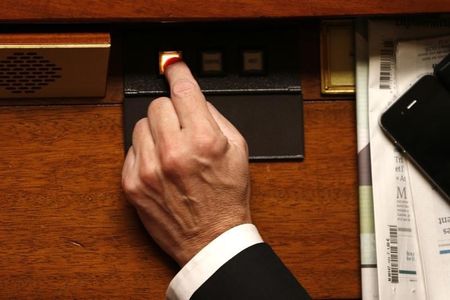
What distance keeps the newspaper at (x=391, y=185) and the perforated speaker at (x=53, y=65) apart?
33cm

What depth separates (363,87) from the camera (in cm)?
89

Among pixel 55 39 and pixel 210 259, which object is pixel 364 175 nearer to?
pixel 210 259

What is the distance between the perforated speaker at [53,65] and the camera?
0.79 m

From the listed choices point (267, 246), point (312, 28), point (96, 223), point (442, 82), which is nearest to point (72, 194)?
point (96, 223)

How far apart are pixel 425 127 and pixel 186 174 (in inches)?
11.7

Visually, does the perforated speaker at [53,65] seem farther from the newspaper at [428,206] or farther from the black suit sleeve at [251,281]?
the newspaper at [428,206]

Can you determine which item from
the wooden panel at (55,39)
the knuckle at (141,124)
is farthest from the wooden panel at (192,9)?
the knuckle at (141,124)

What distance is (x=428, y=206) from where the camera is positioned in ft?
2.90

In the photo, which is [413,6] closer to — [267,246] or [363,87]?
[363,87]

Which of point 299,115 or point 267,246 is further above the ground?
point 299,115

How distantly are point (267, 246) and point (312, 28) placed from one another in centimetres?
27

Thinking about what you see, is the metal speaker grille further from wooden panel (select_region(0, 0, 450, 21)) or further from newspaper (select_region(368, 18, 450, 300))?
newspaper (select_region(368, 18, 450, 300))

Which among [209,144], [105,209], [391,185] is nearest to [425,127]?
[391,185]

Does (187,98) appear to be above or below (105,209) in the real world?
above
